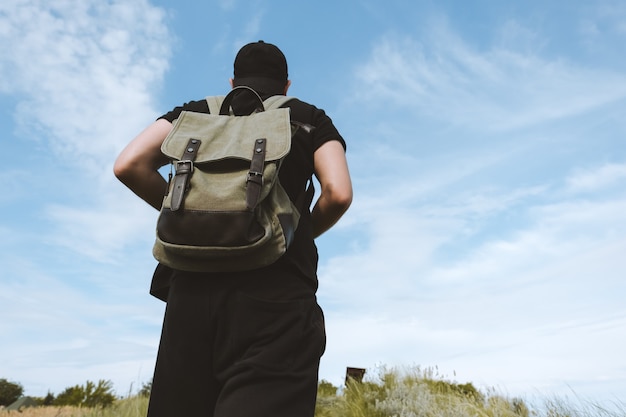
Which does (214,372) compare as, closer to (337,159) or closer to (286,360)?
(286,360)

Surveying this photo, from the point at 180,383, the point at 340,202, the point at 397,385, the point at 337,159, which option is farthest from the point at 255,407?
the point at 397,385

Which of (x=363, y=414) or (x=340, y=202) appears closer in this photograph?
(x=340, y=202)

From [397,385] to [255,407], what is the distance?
21.1 ft

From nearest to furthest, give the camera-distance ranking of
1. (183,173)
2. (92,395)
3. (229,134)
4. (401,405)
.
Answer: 1. (183,173)
2. (229,134)
3. (401,405)
4. (92,395)

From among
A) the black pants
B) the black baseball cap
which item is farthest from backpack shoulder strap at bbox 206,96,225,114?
the black pants

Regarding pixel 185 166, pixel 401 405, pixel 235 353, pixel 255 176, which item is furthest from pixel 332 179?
pixel 401 405

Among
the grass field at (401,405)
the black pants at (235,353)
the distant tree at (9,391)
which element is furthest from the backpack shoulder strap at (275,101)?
the distant tree at (9,391)

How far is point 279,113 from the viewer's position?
2.56 m

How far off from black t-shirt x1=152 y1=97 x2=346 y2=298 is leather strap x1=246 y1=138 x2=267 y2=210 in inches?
8.5

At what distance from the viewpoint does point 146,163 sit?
2.71 meters

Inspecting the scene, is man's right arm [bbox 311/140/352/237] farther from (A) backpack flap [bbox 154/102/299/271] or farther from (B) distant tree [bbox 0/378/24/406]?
(B) distant tree [bbox 0/378/24/406]

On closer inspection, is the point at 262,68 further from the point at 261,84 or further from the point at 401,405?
the point at 401,405

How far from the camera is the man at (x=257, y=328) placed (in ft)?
7.07

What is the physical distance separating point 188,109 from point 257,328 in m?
1.29
